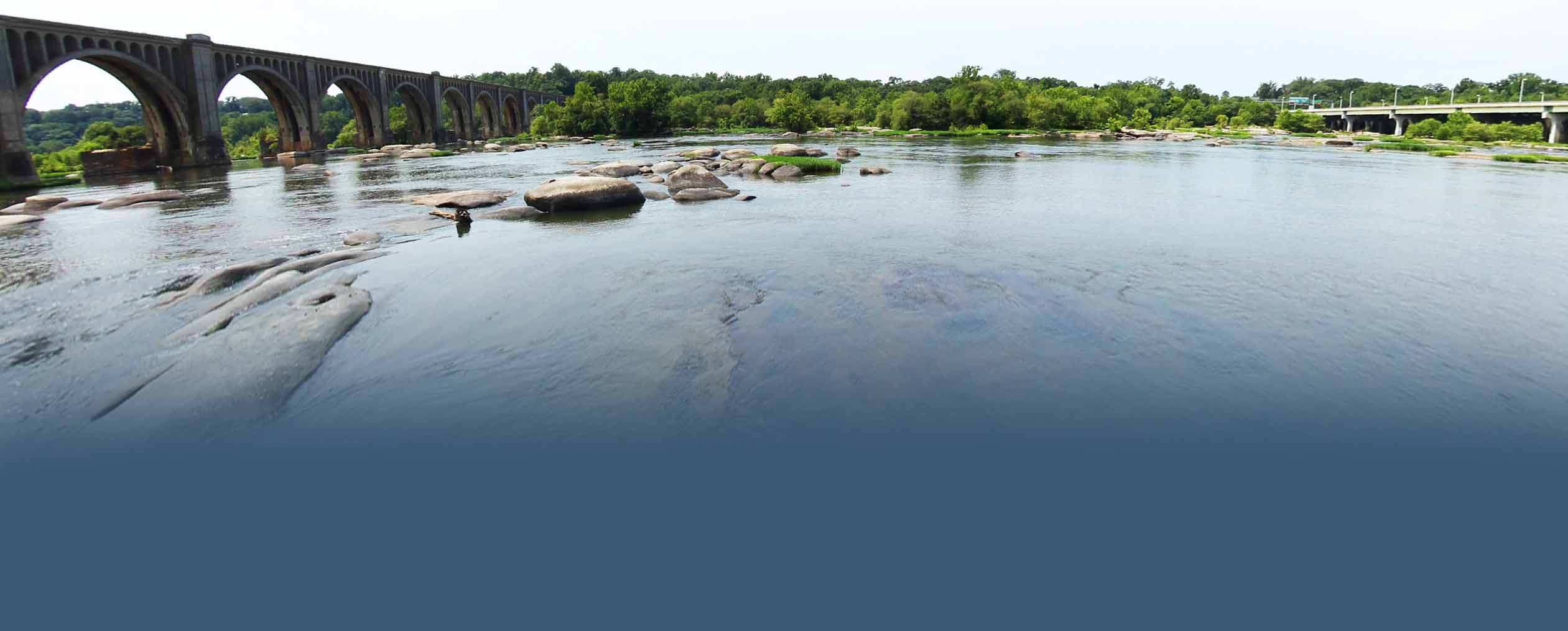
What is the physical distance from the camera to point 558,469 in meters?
6.98

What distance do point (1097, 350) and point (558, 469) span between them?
6816mm

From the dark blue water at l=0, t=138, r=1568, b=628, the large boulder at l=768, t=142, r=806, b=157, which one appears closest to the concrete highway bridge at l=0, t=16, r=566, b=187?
the dark blue water at l=0, t=138, r=1568, b=628

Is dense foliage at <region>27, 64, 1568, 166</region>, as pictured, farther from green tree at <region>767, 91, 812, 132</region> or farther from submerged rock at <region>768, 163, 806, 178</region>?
submerged rock at <region>768, 163, 806, 178</region>

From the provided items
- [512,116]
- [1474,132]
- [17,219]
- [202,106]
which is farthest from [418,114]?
[1474,132]

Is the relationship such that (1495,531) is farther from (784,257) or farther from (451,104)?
(451,104)

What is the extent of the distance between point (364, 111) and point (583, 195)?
73.6 metres

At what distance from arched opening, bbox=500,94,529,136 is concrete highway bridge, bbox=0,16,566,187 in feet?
118

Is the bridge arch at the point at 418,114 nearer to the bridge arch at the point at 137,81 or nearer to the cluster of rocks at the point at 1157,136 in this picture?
the bridge arch at the point at 137,81

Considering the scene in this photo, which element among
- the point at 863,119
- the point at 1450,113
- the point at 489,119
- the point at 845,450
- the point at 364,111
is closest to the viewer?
the point at 845,450

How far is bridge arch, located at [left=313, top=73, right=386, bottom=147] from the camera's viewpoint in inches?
3113

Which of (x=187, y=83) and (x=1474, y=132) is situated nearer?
(x=187, y=83)

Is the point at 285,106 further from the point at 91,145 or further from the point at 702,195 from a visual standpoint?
the point at 702,195

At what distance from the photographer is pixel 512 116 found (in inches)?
5340

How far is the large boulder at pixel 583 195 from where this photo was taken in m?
23.0
